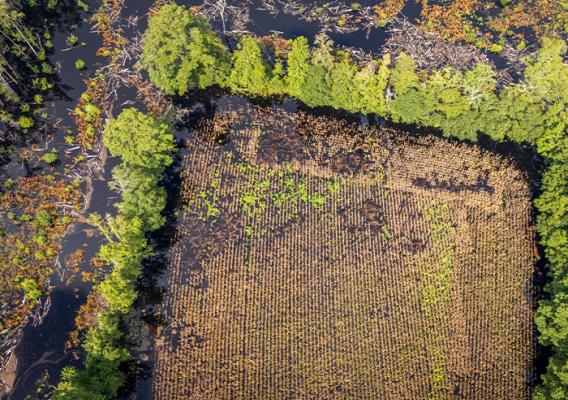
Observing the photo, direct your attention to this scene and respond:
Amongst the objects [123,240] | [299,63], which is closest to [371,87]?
[299,63]

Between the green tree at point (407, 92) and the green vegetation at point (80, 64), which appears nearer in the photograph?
the green tree at point (407, 92)

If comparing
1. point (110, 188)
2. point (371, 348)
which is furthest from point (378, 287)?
point (110, 188)

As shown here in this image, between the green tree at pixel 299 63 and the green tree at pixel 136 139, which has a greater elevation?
the green tree at pixel 299 63

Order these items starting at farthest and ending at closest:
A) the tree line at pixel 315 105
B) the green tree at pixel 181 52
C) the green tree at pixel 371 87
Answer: the green tree at pixel 371 87, the green tree at pixel 181 52, the tree line at pixel 315 105

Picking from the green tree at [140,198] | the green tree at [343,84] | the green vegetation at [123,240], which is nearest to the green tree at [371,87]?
the green tree at [343,84]

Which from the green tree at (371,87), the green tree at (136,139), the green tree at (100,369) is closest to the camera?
the green tree at (100,369)

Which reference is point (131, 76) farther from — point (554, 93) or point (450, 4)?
point (554, 93)

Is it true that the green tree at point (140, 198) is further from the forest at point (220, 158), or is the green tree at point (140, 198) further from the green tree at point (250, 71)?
the green tree at point (250, 71)
